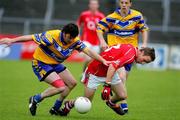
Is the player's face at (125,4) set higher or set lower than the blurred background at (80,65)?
higher

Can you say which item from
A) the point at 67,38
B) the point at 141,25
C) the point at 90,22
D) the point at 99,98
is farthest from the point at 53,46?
the point at 90,22

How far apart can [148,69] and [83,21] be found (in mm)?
8195

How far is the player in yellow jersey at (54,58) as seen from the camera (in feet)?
36.1

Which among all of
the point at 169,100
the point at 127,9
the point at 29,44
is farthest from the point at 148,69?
the point at 127,9

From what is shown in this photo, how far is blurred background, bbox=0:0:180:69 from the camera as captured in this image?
3136 cm

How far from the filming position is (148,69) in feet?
91.6

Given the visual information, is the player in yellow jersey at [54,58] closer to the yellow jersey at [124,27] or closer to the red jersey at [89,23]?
the yellow jersey at [124,27]

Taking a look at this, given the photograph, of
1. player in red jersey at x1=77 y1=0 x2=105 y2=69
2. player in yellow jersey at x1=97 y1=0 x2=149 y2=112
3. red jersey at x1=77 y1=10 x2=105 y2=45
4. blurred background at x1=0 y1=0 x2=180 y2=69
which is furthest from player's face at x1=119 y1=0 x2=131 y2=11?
blurred background at x1=0 y1=0 x2=180 y2=69

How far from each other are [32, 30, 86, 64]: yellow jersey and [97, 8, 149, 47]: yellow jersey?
2.12 m

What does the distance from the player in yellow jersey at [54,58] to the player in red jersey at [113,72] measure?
0.83 ft

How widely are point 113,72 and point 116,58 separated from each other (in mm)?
379

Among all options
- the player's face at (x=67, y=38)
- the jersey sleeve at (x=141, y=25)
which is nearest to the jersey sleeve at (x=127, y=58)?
the player's face at (x=67, y=38)

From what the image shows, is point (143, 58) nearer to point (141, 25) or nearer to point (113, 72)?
point (113, 72)

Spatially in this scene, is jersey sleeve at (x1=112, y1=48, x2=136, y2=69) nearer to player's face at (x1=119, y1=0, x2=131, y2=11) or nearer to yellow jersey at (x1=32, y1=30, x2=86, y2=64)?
yellow jersey at (x1=32, y1=30, x2=86, y2=64)
